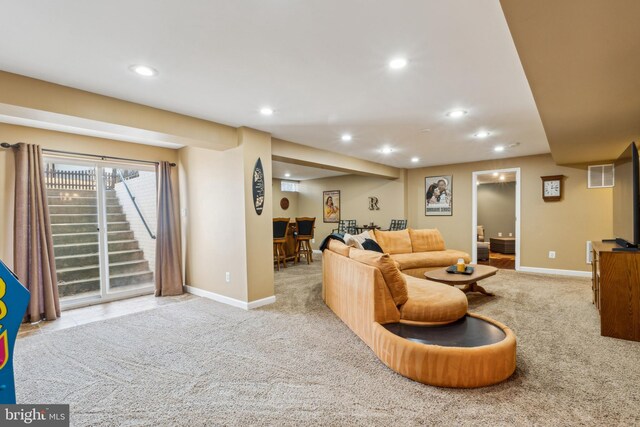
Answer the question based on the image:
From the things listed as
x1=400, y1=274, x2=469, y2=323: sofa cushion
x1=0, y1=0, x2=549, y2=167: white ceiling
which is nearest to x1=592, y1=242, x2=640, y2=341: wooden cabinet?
x1=400, y1=274, x2=469, y2=323: sofa cushion

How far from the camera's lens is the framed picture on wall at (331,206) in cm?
906

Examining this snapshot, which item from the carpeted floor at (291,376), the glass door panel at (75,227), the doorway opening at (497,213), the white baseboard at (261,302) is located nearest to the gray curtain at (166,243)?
the glass door panel at (75,227)

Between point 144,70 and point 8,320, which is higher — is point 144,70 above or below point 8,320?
above

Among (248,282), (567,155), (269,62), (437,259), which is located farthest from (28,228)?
(567,155)

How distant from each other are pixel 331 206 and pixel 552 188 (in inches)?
208

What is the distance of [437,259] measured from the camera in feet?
17.0

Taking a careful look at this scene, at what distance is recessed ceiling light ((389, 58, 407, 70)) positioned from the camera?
7.19 ft

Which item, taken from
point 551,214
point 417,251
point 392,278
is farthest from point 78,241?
point 551,214

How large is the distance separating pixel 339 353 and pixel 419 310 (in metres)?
0.78

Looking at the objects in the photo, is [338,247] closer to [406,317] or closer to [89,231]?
[406,317]

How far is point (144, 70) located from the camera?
2.32 m

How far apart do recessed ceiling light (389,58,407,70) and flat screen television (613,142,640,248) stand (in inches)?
107

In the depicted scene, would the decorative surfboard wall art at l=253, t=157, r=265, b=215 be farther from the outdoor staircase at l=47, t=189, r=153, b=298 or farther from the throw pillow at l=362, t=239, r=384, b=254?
the outdoor staircase at l=47, t=189, r=153, b=298

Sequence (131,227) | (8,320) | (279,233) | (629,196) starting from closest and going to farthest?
1. (8,320)
2. (629,196)
3. (131,227)
4. (279,233)
